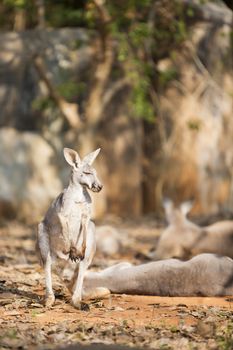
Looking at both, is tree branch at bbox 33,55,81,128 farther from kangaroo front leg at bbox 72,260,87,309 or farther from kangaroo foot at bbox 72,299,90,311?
kangaroo foot at bbox 72,299,90,311

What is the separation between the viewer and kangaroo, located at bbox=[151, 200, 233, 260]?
877 cm

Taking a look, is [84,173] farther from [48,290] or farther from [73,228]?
[48,290]

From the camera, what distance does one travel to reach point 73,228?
562cm

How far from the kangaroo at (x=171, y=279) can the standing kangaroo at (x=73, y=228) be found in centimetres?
46

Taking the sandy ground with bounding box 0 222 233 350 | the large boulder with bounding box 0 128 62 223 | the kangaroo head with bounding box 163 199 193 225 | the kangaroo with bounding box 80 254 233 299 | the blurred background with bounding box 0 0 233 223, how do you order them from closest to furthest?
the sandy ground with bounding box 0 222 233 350 → the kangaroo with bounding box 80 254 233 299 → the kangaroo head with bounding box 163 199 193 225 → the large boulder with bounding box 0 128 62 223 → the blurred background with bounding box 0 0 233 223

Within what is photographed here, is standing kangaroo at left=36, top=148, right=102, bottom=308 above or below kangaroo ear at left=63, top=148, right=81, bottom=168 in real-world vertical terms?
below

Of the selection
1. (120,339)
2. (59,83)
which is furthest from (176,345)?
(59,83)

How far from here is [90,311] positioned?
17.8ft

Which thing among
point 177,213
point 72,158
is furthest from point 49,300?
point 177,213

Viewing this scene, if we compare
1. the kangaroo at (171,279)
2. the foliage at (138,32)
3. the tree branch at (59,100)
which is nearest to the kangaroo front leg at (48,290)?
the kangaroo at (171,279)

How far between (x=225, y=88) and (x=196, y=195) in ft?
6.87

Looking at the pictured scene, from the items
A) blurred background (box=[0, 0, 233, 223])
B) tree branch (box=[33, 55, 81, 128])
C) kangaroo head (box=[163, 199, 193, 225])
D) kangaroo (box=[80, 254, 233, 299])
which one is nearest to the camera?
kangaroo (box=[80, 254, 233, 299])

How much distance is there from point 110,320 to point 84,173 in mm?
1124

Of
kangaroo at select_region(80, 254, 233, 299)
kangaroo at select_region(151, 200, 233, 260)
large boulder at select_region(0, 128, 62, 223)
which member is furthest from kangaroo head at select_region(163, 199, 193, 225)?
large boulder at select_region(0, 128, 62, 223)
